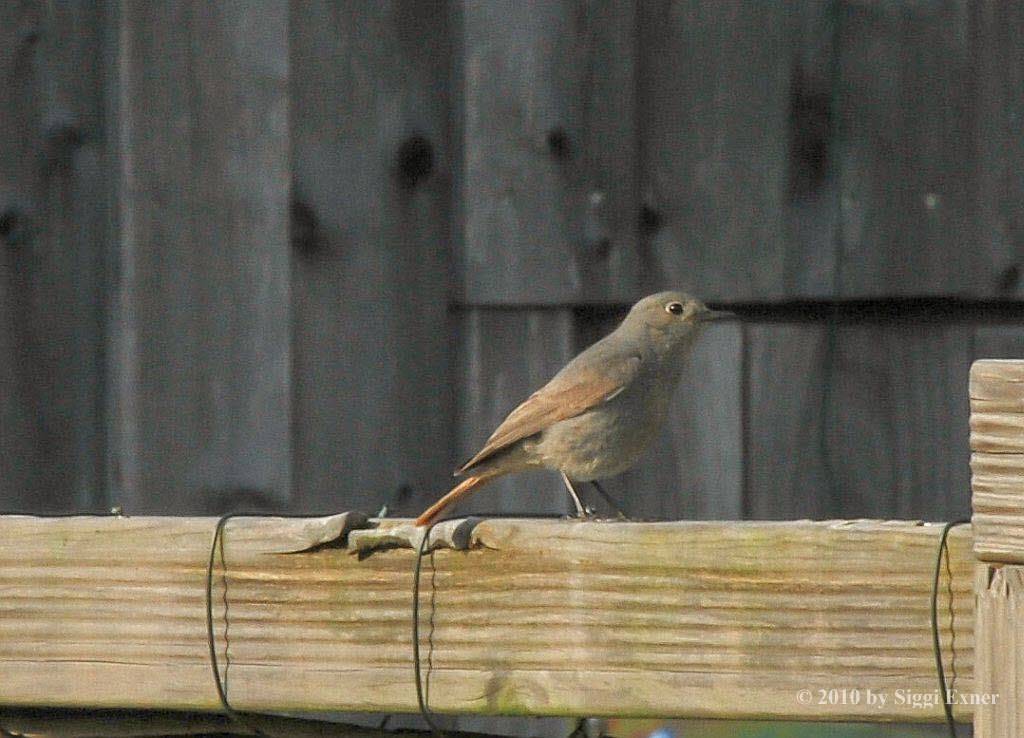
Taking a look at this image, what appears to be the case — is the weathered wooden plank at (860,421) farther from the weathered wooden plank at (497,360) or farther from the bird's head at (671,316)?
the weathered wooden plank at (497,360)

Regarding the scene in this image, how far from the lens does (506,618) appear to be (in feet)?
6.00

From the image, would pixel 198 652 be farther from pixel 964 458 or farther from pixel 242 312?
pixel 964 458

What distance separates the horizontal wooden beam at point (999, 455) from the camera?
1.51 m

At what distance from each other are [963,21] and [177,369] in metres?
1.60

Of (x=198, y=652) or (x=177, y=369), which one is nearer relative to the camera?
(x=198, y=652)

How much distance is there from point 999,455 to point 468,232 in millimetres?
1955

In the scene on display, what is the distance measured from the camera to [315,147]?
11.0 ft

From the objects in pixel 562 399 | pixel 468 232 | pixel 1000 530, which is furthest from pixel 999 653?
pixel 562 399

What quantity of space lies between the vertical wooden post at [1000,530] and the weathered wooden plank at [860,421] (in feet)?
5.71

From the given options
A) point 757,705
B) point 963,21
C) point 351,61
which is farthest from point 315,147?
point 757,705

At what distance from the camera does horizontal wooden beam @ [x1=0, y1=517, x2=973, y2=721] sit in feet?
5.57

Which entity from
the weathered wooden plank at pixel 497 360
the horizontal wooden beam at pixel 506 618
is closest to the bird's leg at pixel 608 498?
the weathered wooden plank at pixel 497 360

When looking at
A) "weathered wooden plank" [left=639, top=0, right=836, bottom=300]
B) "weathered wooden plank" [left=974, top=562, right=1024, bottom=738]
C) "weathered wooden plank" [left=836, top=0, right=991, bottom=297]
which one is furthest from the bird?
"weathered wooden plank" [left=974, top=562, right=1024, bottom=738]

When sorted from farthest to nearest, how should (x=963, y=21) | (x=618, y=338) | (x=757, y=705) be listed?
1. (x=618, y=338)
2. (x=963, y=21)
3. (x=757, y=705)
